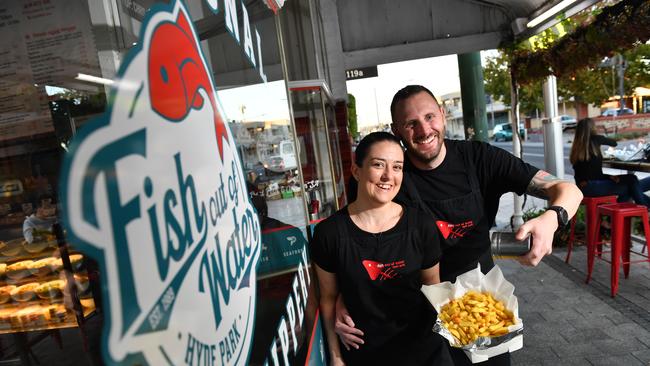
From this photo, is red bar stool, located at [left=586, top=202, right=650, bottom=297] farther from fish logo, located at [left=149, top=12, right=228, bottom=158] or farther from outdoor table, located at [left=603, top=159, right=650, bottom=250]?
fish logo, located at [left=149, top=12, right=228, bottom=158]

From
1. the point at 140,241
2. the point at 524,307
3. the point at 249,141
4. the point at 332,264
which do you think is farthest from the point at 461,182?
the point at 524,307

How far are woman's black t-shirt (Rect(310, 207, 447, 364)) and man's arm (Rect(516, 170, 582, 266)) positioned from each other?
40 centimetres

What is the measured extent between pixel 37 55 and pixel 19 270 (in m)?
0.73

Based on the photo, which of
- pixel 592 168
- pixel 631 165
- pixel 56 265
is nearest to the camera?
pixel 56 265

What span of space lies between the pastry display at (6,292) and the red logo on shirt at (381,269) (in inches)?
50.2

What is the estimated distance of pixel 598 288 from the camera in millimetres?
4895

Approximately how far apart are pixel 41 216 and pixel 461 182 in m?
1.79

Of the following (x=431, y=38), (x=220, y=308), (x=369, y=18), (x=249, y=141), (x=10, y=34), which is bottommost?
(x=220, y=308)

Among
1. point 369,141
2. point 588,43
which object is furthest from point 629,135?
point 369,141

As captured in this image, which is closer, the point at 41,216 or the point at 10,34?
the point at 10,34

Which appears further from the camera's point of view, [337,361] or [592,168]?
[592,168]

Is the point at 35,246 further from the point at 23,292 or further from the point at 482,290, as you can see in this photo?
the point at 482,290

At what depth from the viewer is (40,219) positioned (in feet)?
3.54

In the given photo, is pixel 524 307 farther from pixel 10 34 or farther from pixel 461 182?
pixel 10 34
